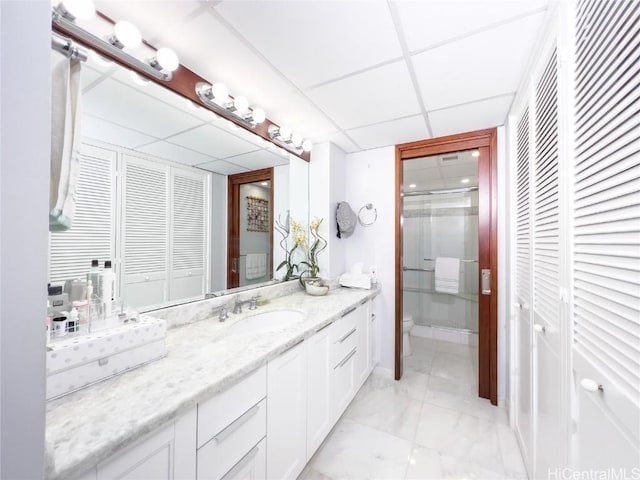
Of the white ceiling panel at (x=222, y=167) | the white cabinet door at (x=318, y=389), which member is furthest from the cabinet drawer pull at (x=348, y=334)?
the white ceiling panel at (x=222, y=167)

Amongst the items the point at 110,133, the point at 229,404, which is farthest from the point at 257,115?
the point at 229,404

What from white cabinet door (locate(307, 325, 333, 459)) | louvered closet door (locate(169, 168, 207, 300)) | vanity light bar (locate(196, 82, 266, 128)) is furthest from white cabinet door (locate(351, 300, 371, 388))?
vanity light bar (locate(196, 82, 266, 128))

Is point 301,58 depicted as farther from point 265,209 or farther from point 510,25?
point 265,209

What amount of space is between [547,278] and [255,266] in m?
1.63

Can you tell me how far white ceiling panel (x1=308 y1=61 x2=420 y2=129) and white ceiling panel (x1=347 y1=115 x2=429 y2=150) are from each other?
9 cm

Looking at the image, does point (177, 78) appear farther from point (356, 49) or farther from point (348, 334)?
point (348, 334)

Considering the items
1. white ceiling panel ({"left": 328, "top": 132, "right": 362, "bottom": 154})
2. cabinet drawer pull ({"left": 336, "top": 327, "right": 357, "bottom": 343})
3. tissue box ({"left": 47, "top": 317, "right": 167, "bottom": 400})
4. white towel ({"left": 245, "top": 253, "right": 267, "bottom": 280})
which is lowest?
cabinet drawer pull ({"left": 336, "top": 327, "right": 357, "bottom": 343})

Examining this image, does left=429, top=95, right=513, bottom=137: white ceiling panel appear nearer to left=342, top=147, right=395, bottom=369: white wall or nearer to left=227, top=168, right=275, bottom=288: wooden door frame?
left=342, top=147, right=395, bottom=369: white wall

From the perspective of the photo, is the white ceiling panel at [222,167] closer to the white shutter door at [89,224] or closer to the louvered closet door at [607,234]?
the white shutter door at [89,224]

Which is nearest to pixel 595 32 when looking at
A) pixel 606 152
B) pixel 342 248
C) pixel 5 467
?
pixel 606 152

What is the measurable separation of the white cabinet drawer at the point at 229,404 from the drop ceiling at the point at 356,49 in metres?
1.25

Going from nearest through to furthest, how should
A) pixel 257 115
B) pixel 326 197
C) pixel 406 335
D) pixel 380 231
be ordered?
pixel 257 115
pixel 326 197
pixel 380 231
pixel 406 335

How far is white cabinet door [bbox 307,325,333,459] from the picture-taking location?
1283mm

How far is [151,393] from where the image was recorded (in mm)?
696
